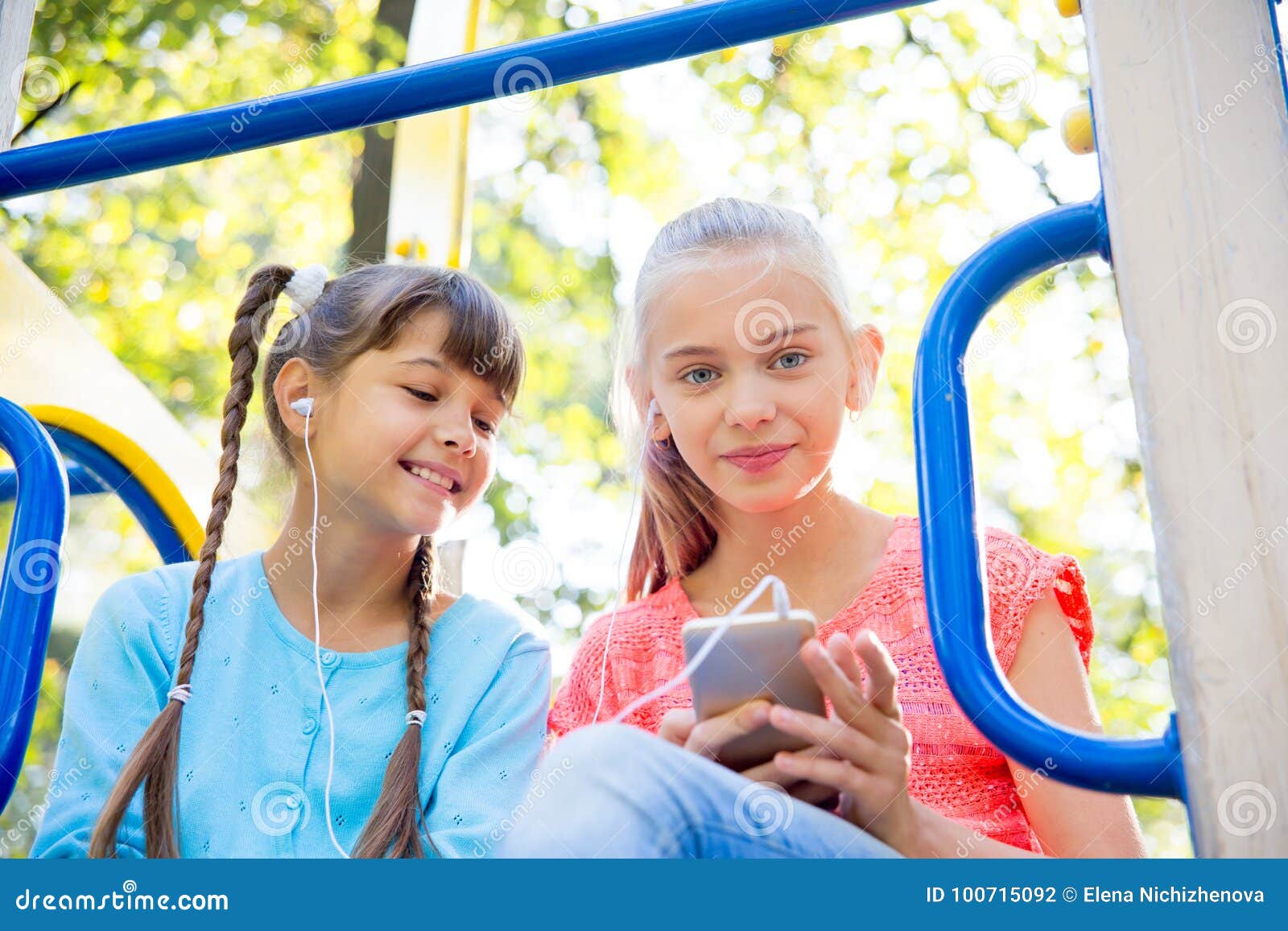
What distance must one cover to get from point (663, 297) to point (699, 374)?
12cm

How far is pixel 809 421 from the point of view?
142cm

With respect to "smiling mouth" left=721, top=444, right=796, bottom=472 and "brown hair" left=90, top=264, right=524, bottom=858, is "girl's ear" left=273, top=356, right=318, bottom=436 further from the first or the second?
"smiling mouth" left=721, top=444, right=796, bottom=472

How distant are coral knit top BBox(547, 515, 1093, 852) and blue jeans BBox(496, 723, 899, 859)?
1.63 feet

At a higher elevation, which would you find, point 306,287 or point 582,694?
point 306,287

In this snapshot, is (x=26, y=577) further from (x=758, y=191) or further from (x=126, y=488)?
(x=758, y=191)

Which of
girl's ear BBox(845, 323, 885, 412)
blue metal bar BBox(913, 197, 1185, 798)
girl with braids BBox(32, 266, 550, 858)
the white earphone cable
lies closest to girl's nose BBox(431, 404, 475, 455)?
girl with braids BBox(32, 266, 550, 858)

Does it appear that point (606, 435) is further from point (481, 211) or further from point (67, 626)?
point (67, 626)

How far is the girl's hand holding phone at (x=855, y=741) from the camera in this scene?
0.91m

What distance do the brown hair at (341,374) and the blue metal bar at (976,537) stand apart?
81cm

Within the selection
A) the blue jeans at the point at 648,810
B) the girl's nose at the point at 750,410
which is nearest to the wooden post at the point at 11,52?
the girl's nose at the point at 750,410

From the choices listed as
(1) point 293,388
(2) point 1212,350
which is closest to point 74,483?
(1) point 293,388

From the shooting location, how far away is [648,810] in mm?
782

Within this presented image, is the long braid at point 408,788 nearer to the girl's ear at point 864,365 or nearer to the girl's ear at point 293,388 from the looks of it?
the girl's ear at point 293,388
